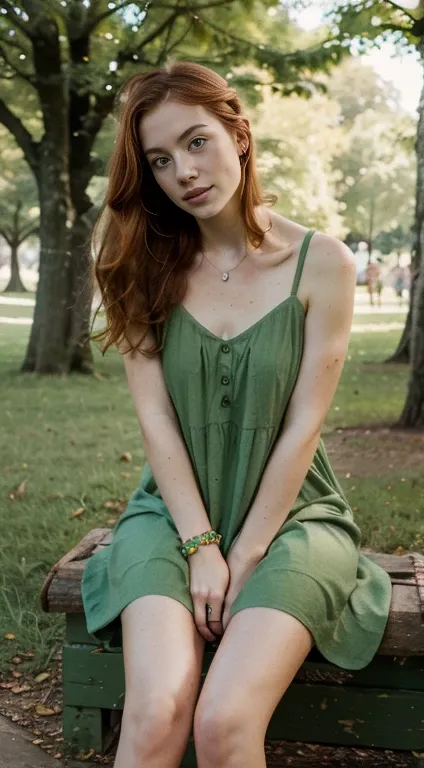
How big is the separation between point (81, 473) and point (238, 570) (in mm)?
3955

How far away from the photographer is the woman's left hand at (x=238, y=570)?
7.91ft

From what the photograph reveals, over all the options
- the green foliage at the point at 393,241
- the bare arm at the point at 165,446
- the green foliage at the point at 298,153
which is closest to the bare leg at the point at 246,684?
the bare arm at the point at 165,446

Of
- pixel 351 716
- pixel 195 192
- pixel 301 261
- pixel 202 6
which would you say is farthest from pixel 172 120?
pixel 202 6

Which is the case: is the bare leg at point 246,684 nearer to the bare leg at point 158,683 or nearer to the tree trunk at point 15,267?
the bare leg at point 158,683

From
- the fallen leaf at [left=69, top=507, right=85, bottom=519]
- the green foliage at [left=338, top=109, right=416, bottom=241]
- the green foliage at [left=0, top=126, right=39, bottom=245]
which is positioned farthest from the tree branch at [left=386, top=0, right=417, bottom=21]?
the green foliage at [left=338, top=109, right=416, bottom=241]

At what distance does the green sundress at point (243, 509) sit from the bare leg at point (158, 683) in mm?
74

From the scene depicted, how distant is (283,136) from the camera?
26531 mm

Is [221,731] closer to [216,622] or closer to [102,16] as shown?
[216,622]

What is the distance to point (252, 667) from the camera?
210 cm

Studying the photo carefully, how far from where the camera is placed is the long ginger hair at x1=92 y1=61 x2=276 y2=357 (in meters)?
2.62

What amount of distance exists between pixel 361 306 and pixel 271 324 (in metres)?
29.6

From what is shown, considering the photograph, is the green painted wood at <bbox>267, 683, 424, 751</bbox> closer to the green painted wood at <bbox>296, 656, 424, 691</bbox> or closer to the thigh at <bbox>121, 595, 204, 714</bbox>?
the green painted wood at <bbox>296, 656, 424, 691</bbox>

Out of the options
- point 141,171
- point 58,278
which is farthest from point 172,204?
point 58,278

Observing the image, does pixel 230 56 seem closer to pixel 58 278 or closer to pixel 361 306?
pixel 58 278
